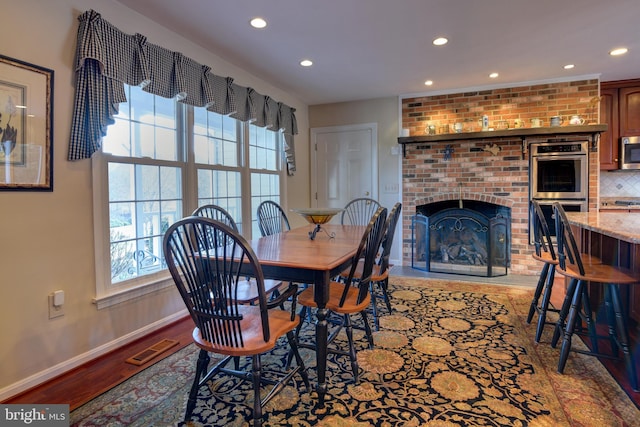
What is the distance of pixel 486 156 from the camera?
4535 mm

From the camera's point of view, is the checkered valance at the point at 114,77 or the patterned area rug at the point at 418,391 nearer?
the patterned area rug at the point at 418,391

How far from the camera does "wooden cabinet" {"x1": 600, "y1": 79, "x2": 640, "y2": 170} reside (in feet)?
14.1

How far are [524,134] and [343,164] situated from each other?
7.67ft

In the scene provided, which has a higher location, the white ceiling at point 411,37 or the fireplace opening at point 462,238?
the white ceiling at point 411,37

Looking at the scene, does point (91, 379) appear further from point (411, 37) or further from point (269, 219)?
point (411, 37)

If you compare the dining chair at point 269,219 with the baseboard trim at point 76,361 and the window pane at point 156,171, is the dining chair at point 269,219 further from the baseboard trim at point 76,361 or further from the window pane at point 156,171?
the baseboard trim at point 76,361

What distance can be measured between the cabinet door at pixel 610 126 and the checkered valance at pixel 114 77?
462 cm

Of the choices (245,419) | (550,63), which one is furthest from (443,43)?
(245,419)

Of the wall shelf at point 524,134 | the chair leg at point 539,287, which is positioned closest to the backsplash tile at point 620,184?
the wall shelf at point 524,134

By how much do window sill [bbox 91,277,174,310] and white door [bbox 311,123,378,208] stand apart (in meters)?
2.92

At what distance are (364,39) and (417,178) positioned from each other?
2286 mm

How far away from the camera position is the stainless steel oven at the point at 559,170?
4.16m

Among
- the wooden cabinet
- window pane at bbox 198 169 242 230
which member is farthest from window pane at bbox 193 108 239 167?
the wooden cabinet

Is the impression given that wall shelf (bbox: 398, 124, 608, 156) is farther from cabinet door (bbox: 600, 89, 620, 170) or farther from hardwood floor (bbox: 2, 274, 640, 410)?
hardwood floor (bbox: 2, 274, 640, 410)
